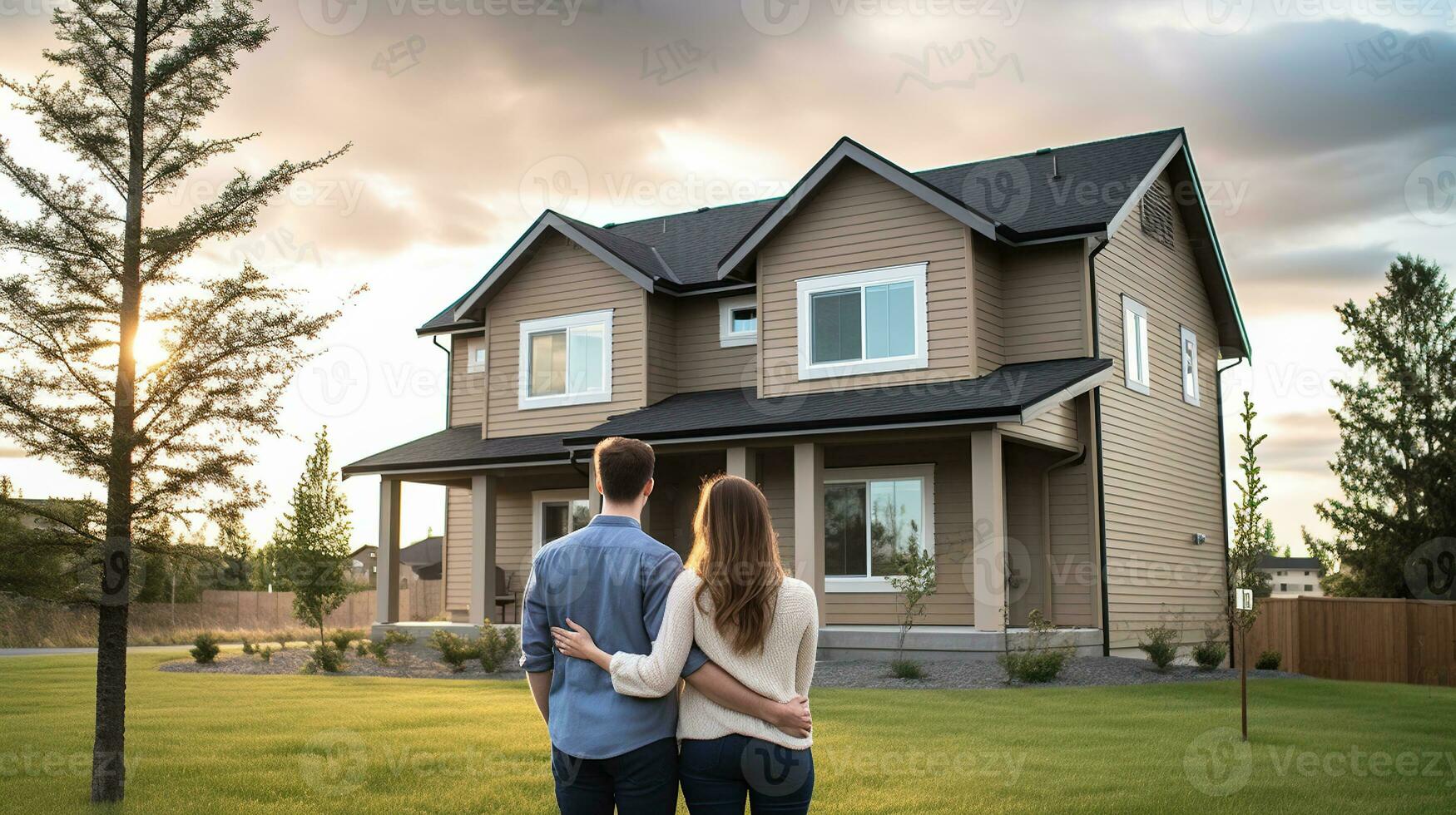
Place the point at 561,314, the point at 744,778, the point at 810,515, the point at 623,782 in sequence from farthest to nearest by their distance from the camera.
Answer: the point at 561,314 → the point at 810,515 → the point at 623,782 → the point at 744,778

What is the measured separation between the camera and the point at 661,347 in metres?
20.5

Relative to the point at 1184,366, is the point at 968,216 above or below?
above

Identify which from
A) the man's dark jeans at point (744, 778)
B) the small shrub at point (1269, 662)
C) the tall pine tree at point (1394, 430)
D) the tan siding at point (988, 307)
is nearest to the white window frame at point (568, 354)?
the tan siding at point (988, 307)

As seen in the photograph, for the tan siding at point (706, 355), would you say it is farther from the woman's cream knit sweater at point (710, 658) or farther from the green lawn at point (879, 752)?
the woman's cream knit sweater at point (710, 658)

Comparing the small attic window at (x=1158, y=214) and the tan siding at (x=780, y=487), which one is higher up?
the small attic window at (x=1158, y=214)

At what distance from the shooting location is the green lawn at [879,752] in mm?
7332

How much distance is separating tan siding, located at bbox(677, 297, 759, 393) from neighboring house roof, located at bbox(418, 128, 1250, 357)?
1.94ft

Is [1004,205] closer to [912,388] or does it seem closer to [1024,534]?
[912,388]

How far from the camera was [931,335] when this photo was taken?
55.2 ft

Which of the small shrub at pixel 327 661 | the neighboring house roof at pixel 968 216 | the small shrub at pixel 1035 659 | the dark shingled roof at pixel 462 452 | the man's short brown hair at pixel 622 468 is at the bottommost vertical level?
the small shrub at pixel 327 661

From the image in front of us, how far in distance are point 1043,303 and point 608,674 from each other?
14770 mm

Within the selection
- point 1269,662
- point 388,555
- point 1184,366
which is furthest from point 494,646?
point 1184,366

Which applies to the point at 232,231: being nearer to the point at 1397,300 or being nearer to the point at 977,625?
the point at 977,625

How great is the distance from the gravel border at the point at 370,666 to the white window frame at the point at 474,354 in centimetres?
627
